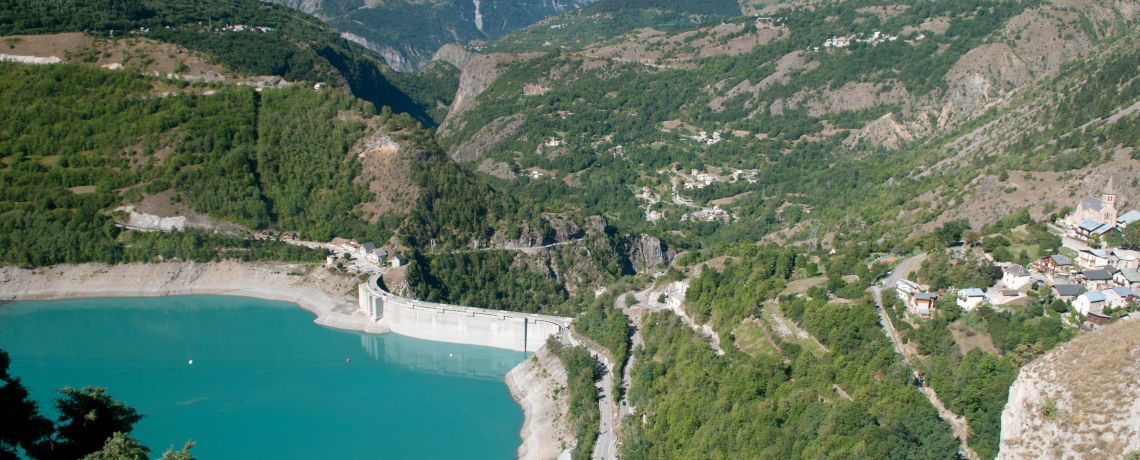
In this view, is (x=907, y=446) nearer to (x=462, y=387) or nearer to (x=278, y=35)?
(x=462, y=387)

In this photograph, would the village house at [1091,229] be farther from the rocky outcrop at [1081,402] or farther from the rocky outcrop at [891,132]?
the rocky outcrop at [891,132]

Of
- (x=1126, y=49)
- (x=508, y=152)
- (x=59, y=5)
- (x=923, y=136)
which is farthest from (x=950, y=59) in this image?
(x=59, y=5)

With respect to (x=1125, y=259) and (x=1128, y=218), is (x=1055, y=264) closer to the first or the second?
(x=1125, y=259)

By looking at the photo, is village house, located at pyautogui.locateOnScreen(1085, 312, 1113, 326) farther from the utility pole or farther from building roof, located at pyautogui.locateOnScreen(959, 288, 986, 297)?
the utility pole

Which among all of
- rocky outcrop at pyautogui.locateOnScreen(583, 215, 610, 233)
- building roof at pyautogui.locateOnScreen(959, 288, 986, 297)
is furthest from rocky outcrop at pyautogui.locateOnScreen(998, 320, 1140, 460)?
Result: rocky outcrop at pyautogui.locateOnScreen(583, 215, 610, 233)

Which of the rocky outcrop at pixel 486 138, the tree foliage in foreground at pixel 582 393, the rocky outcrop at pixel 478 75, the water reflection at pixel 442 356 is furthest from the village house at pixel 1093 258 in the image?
the rocky outcrop at pixel 478 75
